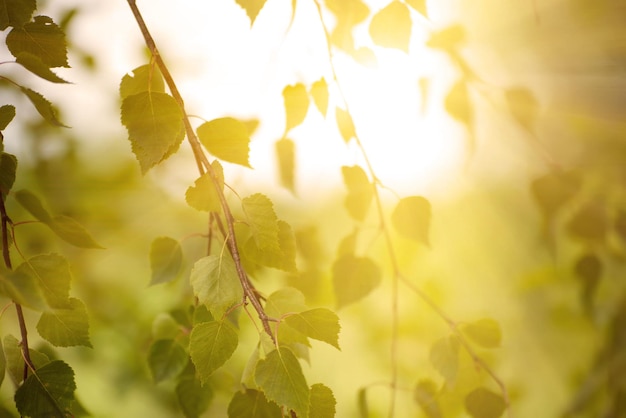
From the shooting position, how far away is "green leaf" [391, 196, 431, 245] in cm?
44

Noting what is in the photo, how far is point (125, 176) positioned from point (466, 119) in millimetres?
912

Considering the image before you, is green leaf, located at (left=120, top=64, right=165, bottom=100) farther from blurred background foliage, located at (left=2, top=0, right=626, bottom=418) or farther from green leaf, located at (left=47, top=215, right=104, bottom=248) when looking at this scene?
blurred background foliage, located at (left=2, top=0, right=626, bottom=418)

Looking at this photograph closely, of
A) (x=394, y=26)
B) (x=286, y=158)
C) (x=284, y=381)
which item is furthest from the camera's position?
(x=286, y=158)

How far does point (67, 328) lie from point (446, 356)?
0.97 feet

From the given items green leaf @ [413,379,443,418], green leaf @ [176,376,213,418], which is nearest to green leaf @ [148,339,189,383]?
green leaf @ [176,376,213,418]

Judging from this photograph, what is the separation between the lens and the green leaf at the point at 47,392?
0.30 meters

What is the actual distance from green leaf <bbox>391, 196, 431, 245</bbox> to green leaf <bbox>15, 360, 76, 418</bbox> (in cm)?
27

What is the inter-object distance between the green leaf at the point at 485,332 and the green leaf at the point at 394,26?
0.83 ft

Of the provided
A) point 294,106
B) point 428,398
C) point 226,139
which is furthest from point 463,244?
point 226,139

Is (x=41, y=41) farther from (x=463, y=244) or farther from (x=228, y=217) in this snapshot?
(x=463, y=244)

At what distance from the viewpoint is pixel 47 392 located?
0.99 ft

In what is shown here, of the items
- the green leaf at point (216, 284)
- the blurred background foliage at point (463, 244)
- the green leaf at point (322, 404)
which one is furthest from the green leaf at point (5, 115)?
the blurred background foliage at point (463, 244)

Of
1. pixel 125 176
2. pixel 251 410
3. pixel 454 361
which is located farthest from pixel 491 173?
pixel 251 410

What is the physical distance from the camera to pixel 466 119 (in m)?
0.50
